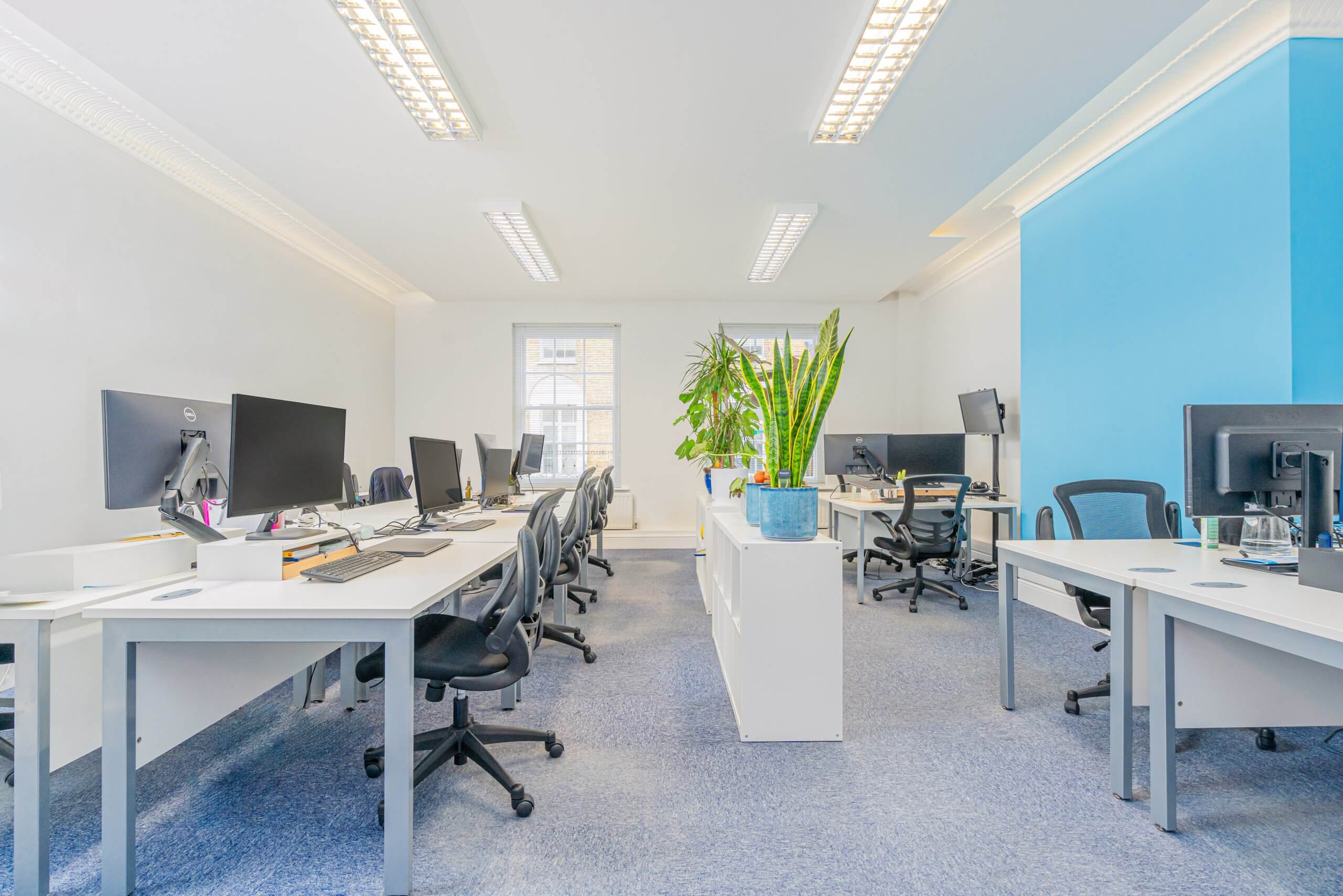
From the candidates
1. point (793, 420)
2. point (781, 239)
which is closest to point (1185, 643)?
point (793, 420)

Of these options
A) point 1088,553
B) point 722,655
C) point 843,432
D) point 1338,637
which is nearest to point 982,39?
point 1088,553

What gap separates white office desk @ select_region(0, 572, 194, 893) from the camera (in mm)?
1317

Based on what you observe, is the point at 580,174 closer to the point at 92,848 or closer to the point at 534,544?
the point at 534,544

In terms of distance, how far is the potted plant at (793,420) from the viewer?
6.90 ft

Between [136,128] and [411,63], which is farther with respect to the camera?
[136,128]

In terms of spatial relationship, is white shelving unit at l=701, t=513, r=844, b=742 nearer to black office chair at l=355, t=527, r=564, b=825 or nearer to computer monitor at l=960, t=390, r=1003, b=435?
black office chair at l=355, t=527, r=564, b=825

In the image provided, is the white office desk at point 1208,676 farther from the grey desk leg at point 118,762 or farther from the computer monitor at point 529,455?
the computer monitor at point 529,455

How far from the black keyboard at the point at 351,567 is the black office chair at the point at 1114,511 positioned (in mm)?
2846

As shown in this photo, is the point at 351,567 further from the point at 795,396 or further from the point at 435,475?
the point at 795,396

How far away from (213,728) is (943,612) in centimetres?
404

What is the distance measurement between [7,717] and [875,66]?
12.9 ft

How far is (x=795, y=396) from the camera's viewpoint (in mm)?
2145

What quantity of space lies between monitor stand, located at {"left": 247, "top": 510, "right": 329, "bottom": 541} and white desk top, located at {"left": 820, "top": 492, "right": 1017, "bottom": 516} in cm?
349

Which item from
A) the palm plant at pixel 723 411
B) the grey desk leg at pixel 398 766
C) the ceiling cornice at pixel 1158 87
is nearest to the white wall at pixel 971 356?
the ceiling cornice at pixel 1158 87
